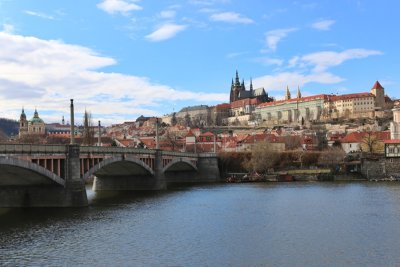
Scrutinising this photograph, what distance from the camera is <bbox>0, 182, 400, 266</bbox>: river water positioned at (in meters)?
23.5

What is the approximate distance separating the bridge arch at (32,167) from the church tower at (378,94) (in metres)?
150

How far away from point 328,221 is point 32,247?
18999 millimetres

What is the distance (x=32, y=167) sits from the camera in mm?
33969

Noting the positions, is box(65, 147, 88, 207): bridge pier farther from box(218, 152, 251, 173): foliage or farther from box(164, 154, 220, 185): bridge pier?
box(218, 152, 251, 173): foliage

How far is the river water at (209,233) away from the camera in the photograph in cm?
2347

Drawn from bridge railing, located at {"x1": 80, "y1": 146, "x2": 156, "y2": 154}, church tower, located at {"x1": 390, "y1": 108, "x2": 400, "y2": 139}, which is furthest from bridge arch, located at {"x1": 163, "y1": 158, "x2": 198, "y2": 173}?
church tower, located at {"x1": 390, "y1": 108, "x2": 400, "y2": 139}

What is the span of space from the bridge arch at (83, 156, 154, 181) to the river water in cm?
297

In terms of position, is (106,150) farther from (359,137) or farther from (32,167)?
(359,137)

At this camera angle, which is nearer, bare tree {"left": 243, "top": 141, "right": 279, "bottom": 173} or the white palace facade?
bare tree {"left": 243, "top": 141, "right": 279, "bottom": 173}

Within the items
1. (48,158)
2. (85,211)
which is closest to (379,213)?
(85,211)

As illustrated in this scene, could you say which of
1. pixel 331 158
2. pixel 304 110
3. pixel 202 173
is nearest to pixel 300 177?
pixel 331 158

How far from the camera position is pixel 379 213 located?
3641 centimetres

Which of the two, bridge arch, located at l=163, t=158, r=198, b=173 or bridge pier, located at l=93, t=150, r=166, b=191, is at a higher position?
bridge arch, located at l=163, t=158, r=198, b=173

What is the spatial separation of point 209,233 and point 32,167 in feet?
43.0
